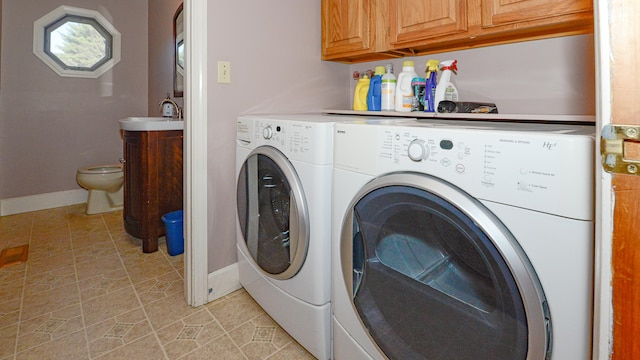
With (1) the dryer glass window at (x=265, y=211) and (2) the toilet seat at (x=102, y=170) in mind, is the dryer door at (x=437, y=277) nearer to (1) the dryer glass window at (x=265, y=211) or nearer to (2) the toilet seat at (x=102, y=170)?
(1) the dryer glass window at (x=265, y=211)

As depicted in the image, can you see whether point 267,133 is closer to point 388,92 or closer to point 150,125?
point 388,92

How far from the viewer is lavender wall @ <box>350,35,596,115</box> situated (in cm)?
132

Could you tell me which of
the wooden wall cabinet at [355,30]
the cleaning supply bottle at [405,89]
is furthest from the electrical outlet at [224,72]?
the cleaning supply bottle at [405,89]

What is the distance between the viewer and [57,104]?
9.99ft

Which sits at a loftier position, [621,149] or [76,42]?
[76,42]

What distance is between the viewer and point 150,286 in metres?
1.73

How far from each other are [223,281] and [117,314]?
1.57 feet

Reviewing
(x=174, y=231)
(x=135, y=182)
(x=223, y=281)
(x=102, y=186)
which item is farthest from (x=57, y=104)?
(x=223, y=281)

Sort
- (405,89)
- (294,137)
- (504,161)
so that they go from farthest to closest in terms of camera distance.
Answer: (405,89)
(294,137)
(504,161)

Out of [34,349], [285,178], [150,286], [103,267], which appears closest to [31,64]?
[103,267]

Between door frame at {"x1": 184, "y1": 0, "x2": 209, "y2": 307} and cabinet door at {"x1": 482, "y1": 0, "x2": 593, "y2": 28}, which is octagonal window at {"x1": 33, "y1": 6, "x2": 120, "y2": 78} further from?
cabinet door at {"x1": 482, "y1": 0, "x2": 593, "y2": 28}

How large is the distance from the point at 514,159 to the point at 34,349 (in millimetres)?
1771

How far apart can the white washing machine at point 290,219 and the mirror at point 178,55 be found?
1.64 m

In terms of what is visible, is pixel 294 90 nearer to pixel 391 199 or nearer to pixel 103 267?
pixel 391 199
